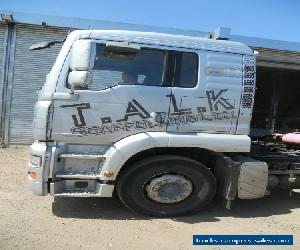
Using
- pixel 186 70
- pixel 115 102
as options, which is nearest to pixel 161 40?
pixel 186 70

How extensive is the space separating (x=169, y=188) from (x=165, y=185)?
0.27 feet

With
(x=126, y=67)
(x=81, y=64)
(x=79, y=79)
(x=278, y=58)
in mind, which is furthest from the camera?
(x=278, y=58)

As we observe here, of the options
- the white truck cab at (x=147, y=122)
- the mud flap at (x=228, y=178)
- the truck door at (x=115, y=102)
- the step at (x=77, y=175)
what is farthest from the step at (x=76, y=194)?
the mud flap at (x=228, y=178)

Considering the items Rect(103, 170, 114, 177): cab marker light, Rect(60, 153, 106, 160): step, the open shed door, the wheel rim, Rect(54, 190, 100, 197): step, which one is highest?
the open shed door

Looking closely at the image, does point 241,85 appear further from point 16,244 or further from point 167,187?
point 16,244

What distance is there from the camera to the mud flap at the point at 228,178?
19.0ft

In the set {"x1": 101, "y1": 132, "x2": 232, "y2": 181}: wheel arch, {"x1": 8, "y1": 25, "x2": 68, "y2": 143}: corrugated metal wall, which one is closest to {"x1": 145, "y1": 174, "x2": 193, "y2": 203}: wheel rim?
{"x1": 101, "y1": 132, "x2": 232, "y2": 181}: wheel arch

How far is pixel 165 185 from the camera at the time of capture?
5719mm

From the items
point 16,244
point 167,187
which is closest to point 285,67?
point 167,187

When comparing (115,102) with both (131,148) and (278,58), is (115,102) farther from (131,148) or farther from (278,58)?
(278,58)

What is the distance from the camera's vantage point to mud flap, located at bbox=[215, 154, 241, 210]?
5.78m

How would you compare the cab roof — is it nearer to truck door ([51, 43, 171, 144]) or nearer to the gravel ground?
truck door ([51, 43, 171, 144])

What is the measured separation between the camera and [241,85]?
5914 mm

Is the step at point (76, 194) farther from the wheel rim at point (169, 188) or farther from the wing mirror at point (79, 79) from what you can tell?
the wing mirror at point (79, 79)
